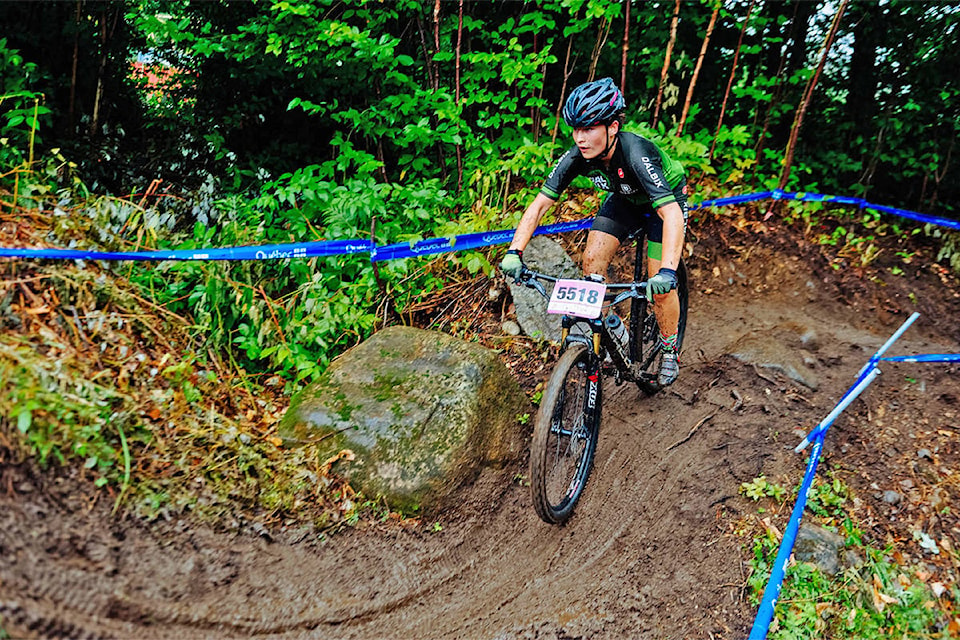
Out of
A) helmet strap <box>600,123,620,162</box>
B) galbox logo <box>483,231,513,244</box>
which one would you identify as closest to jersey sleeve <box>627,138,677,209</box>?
helmet strap <box>600,123,620,162</box>

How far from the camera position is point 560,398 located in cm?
337

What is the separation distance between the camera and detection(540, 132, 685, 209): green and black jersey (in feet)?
11.8

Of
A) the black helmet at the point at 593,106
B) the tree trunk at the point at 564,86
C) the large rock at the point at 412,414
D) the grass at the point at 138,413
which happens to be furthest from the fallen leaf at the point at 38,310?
the tree trunk at the point at 564,86

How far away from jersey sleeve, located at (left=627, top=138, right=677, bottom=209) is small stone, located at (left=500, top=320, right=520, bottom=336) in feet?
5.92

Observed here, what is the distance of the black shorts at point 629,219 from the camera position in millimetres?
4031

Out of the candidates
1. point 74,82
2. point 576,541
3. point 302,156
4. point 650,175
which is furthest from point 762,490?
point 74,82

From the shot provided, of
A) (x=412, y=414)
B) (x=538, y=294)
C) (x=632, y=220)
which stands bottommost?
(x=412, y=414)

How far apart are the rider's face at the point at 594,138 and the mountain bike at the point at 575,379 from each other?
812 mm

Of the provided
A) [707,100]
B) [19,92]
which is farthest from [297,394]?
[707,100]

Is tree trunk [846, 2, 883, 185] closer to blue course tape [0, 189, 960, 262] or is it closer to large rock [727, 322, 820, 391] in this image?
blue course tape [0, 189, 960, 262]

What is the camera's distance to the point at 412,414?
3801mm

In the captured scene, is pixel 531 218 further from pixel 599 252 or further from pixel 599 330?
pixel 599 330

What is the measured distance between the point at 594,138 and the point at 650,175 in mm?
397

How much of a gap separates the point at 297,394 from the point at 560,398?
5.58ft
